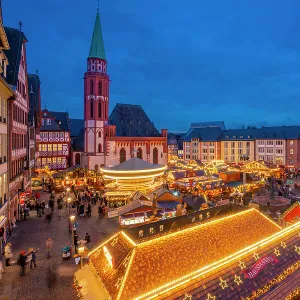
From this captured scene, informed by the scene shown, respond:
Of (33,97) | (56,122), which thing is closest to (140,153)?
(56,122)

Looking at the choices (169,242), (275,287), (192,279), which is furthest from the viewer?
(275,287)

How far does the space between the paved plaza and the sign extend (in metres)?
8.00

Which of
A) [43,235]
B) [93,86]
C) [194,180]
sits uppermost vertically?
[93,86]

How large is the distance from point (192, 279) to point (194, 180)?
29625 mm

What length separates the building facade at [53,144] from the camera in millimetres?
53094

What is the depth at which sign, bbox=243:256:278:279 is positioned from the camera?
773 centimetres

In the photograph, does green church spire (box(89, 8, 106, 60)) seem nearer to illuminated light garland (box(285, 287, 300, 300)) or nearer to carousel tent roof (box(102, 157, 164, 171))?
carousel tent roof (box(102, 157, 164, 171))

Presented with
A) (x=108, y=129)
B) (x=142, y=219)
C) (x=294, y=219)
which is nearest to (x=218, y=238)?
(x=294, y=219)

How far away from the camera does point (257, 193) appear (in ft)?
118

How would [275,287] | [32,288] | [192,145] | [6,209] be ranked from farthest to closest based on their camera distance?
1. [192,145]
2. [6,209]
3. [32,288]
4. [275,287]

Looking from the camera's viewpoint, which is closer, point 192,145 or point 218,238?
point 218,238

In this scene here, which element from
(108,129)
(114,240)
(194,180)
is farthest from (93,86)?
(114,240)

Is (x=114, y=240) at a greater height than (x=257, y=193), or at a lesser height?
greater

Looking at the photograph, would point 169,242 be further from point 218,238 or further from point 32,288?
point 32,288
